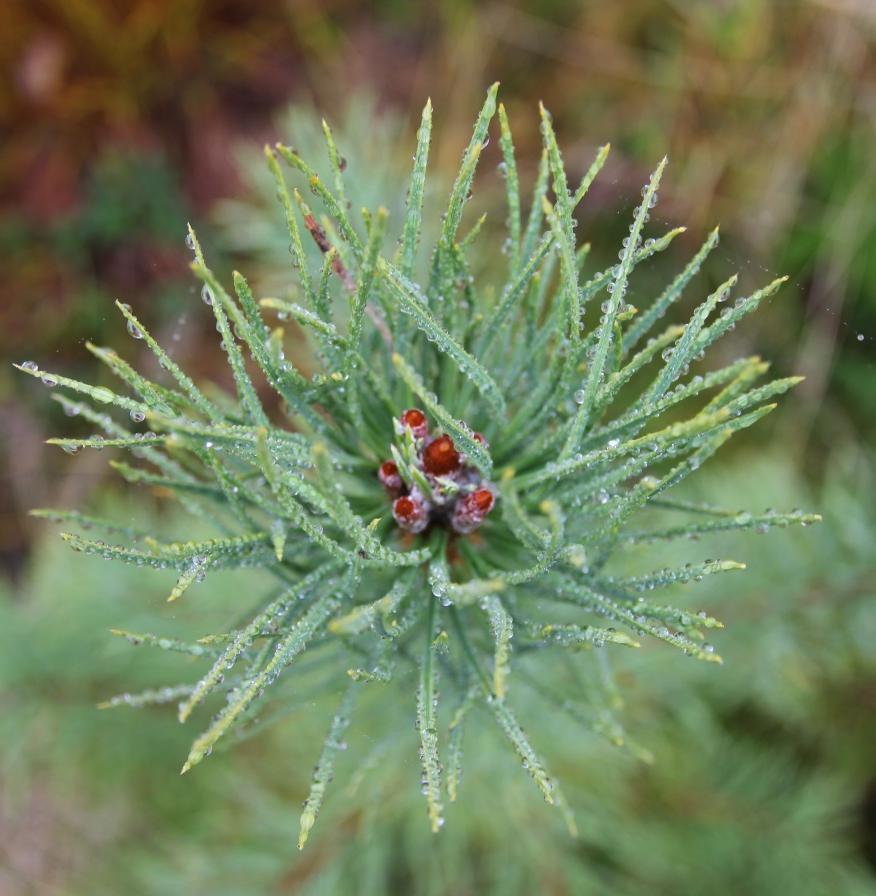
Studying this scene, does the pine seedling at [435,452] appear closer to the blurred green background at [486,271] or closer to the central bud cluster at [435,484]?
the central bud cluster at [435,484]

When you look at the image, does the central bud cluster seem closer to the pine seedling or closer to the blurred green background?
the pine seedling

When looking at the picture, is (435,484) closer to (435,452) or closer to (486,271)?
(435,452)

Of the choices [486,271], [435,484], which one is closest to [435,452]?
[435,484]

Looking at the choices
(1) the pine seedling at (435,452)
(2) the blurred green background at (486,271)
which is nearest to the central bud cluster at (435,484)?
(1) the pine seedling at (435,452)

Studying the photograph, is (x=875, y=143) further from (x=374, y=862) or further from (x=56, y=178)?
(x=56, y=178)

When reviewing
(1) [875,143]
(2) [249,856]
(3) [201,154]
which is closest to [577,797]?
(2) [249,856]

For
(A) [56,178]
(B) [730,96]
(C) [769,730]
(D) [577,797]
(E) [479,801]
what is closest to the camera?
(E) [479,801]
